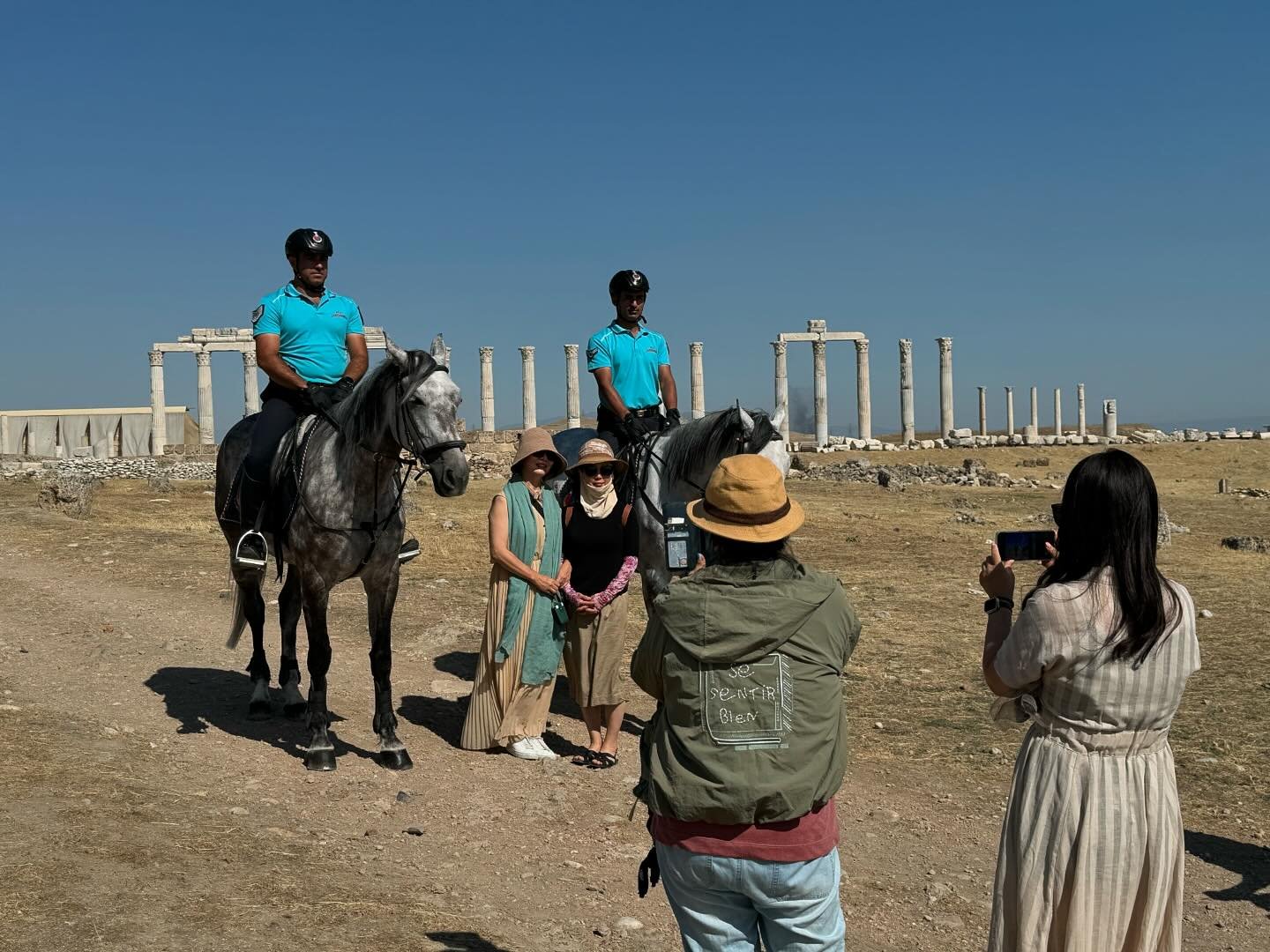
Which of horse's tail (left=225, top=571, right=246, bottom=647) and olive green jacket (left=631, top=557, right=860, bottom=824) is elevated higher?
olive green jacket (left=631, top=557, right=860, bottom=824)

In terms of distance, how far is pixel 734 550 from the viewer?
3.56m

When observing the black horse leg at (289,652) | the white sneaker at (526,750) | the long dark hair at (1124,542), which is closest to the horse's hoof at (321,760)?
the white sneaker at (526,750)

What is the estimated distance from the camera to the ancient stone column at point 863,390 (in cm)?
6262

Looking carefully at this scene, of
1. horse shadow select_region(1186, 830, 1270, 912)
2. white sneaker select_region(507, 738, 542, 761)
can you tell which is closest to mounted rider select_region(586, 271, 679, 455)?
white sneaker select_region(507, 738, 542, 761)

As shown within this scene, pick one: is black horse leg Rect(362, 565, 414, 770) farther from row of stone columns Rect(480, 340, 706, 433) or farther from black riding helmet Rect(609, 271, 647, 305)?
row of stone columns Rect(480, 340, 706, 433)

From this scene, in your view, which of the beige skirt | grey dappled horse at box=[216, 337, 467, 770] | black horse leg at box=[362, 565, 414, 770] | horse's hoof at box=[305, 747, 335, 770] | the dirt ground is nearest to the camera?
the dirt ground

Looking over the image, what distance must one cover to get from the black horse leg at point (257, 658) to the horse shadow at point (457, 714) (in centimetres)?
104

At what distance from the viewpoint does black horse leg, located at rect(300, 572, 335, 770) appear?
7.84 metres

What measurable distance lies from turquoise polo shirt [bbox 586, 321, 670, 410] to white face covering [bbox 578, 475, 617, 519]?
1.64 m

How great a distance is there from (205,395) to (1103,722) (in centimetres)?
6010

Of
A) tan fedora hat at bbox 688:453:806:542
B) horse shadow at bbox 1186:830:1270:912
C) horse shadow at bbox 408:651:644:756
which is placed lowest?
horse shadow at bbox 1186:830:1270:912

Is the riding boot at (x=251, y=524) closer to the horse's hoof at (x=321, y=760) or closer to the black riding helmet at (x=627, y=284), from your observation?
the horse's hoof at (x=321, y=760)

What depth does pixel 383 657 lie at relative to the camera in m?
8.14

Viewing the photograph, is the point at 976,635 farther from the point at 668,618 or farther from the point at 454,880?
the point at 668,618
